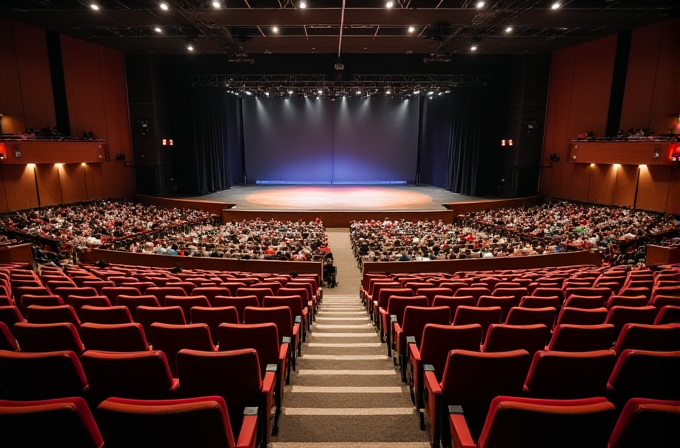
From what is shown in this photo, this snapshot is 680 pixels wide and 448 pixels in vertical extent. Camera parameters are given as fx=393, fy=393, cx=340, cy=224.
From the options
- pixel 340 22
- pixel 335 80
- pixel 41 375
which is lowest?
pixel 41 375

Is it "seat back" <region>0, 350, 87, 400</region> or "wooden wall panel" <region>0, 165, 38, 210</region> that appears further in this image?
"wooden wall panel" <region>0, 165, 38, 210</region>

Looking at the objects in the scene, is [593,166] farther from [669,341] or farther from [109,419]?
[109,419]

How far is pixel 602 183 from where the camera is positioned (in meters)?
22.3

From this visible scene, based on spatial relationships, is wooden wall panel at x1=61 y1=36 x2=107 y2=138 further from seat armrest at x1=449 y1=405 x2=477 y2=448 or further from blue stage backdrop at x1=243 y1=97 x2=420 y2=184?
seat armrest at x1=449 y1=405 x2=477 y2=448

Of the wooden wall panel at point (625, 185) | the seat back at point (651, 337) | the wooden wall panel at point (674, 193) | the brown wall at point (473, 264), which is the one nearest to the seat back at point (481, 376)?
the seat back at point (651, 337)

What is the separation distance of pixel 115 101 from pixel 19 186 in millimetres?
8023

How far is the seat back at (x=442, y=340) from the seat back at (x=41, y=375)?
2733mm

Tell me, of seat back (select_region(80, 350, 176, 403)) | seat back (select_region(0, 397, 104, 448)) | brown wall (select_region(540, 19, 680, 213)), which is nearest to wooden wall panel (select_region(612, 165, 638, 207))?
brown wall (select_region(540, 19, 680, 213))

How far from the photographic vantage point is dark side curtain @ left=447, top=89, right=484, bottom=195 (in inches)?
1136

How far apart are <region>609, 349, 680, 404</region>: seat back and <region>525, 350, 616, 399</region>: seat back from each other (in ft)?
0.43

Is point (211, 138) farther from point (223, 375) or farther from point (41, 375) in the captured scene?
point (223, 375)

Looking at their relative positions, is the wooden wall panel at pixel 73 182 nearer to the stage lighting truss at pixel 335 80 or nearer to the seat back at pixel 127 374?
the stage lighting truss at pixel 335 80

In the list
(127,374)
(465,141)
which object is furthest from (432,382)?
(465,141)

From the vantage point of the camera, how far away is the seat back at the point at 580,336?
357cm
